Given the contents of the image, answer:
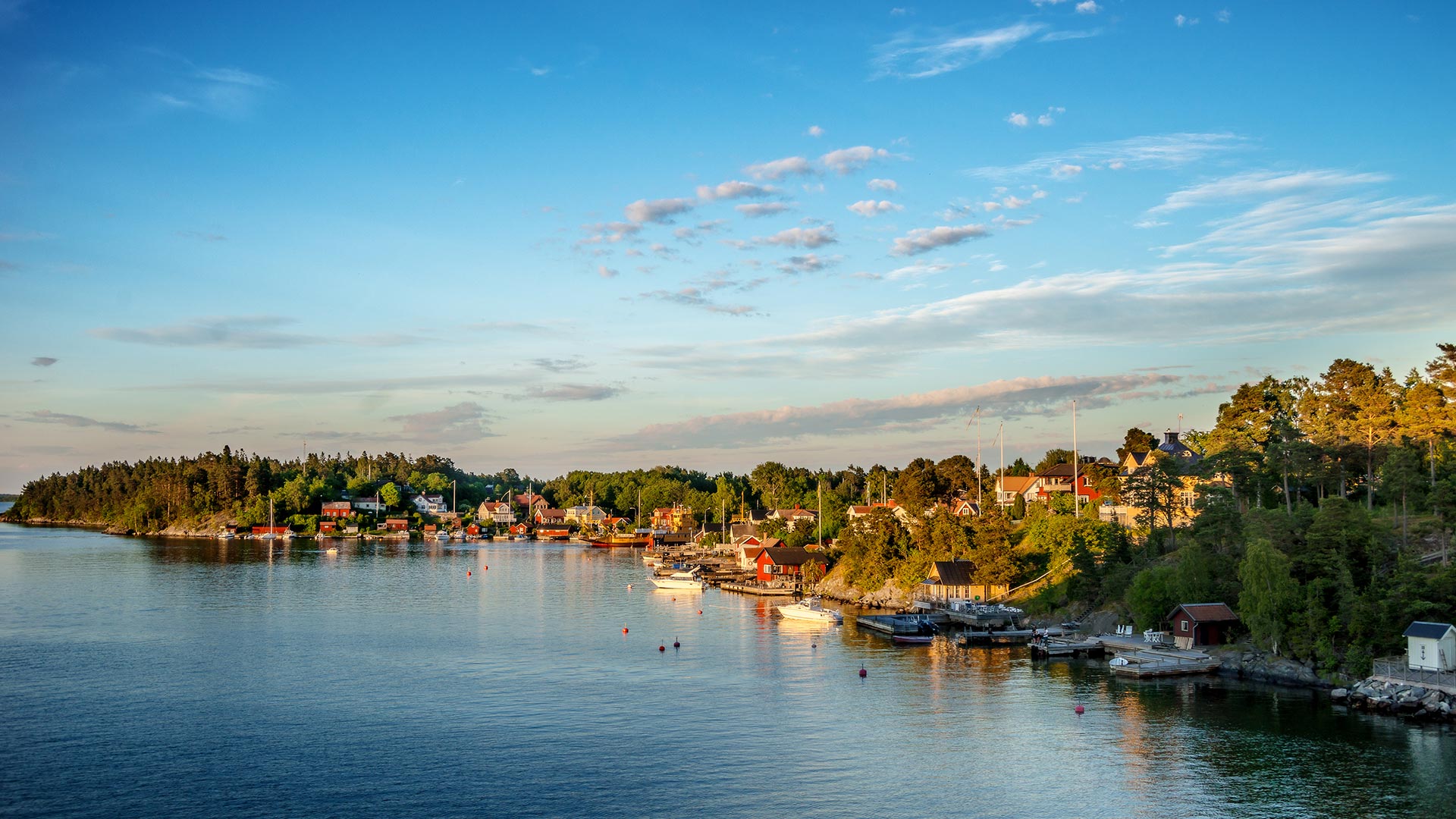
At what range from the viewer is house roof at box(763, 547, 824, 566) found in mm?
117875

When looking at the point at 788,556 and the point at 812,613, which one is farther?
the point at 788,556

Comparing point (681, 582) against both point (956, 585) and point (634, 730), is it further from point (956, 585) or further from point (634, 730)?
point (634, 730)

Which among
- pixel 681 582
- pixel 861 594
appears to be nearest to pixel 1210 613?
pixel 861 594

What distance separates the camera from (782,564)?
118 metres

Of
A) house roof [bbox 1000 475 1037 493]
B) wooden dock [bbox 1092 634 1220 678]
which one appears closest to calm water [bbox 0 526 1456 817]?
wooden dock [bbox 1092 634 1220 678]

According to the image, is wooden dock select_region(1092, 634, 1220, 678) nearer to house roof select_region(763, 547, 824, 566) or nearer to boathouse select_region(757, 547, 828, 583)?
house roof select_region(763, 547, 824, 566)

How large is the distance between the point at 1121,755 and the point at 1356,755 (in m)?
9.67

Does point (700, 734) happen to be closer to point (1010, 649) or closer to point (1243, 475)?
point (1010, 649)

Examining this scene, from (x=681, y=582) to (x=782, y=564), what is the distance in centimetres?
1226

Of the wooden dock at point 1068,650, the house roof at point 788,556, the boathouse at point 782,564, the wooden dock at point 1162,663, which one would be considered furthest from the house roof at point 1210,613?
the boathouse at point 782,564

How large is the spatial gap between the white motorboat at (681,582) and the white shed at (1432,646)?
76065mm

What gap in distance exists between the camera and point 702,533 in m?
191

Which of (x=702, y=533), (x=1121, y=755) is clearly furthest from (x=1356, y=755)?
(x=702, y=533)

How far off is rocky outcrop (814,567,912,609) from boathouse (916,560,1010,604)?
3436 mm
